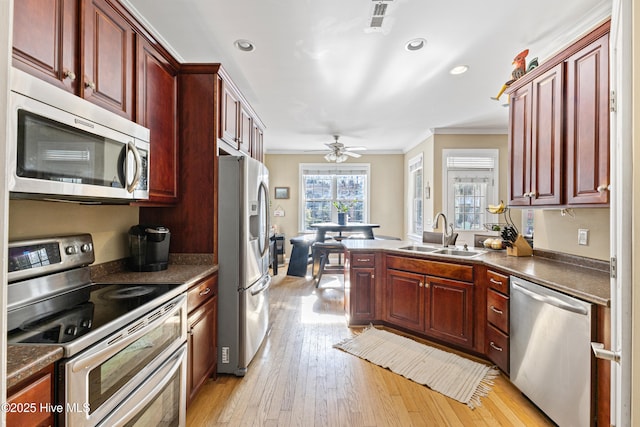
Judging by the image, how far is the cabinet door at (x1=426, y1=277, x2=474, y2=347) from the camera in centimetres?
260

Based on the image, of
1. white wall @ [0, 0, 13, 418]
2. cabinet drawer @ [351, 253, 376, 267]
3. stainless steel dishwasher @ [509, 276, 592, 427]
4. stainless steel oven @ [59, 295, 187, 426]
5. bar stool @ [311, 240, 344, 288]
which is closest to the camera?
white wall @ [0, 0, 13, 418]

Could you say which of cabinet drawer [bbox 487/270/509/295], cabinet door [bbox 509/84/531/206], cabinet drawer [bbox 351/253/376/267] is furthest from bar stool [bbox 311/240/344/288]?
cabinet door [bbox 509/84/531/206]

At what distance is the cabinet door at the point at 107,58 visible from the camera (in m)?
1.45

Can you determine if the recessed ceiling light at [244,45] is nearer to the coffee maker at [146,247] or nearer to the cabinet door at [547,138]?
the coffee maker at [146,247]

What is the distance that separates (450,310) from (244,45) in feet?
9.71

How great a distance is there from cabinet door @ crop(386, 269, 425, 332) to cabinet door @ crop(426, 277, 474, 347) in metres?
0.08

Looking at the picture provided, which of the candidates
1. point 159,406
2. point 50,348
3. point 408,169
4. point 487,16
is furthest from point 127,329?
point 408,169

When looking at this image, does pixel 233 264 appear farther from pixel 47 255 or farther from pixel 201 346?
pixel 47 255

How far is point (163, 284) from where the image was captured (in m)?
1.74

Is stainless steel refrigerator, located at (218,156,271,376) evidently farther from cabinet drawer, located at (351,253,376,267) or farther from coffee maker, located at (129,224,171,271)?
cabinet drawer, located at (351,253,376,267)

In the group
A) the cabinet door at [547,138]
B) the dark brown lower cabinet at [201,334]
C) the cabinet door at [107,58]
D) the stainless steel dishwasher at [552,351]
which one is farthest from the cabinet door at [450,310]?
the cabinet door at [107,58]

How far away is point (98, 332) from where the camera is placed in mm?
1095

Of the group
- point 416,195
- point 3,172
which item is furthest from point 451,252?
point 416,195

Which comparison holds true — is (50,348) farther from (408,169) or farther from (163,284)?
Answer: (408,169)
